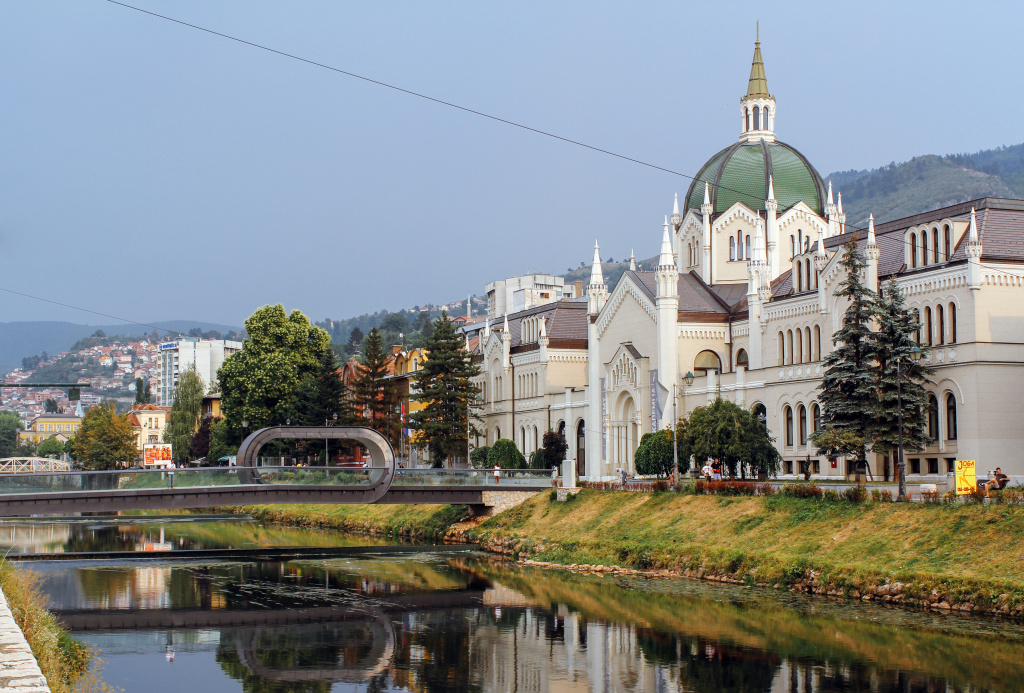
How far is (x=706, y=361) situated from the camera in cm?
6994

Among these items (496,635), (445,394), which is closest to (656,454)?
(445,394)

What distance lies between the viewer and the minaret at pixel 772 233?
7225cm

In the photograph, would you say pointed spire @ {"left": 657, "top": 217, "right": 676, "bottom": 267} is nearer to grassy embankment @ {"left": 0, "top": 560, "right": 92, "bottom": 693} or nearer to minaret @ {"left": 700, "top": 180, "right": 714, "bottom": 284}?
minaret @ {"left": 700, "top": 180, "right": 714, "bottom": 284}

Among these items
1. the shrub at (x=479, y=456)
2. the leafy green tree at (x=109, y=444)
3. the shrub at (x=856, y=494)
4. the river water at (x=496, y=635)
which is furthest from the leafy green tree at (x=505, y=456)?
the leafy green tree at (x=109, y=444)

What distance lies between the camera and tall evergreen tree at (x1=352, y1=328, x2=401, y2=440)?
298 ft

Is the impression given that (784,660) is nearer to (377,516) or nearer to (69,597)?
(69,597)

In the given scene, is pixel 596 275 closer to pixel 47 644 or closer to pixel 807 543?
pixel 807 543

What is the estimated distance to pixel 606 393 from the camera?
74.4 metres

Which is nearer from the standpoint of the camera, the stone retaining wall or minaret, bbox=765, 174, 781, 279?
the stone retaining wall

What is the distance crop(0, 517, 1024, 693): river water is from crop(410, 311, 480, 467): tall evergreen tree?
32.2 m

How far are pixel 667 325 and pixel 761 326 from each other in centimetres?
583

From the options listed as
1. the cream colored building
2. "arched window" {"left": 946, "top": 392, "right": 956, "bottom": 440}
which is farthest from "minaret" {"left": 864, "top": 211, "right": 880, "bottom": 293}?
"arched window" {"left": 946, "top": 392, "right": 956, "bottom": 440}

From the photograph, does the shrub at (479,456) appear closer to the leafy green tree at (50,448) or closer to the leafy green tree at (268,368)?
the leafy green tree at (268,368)

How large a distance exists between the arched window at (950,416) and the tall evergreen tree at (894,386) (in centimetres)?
214
